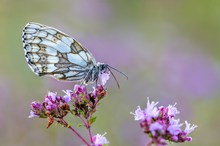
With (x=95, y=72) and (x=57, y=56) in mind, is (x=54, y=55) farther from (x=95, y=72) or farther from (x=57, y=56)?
(x=95, y=72)

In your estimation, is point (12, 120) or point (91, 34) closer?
point (12, 120)

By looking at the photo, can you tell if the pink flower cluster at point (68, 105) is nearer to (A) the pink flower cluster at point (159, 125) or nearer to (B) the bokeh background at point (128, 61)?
(A) the pink flower cluster at point (159, 125)

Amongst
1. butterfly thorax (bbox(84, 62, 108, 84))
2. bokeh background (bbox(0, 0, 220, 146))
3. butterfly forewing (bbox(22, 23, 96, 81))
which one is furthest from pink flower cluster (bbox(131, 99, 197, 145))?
bokeh background (bbox(0, 0, 220, 146))

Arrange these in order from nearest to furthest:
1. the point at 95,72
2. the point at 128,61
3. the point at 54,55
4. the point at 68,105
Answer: the point at 68,105 < the point at 95,72 < the point at 54,55 < the point at 128,61

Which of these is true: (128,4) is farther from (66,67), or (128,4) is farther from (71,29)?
(66,67)

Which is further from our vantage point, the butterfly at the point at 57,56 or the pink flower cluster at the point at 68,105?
the butterfly at the point at 57,56

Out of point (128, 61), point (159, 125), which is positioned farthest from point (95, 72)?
point (128, 61)

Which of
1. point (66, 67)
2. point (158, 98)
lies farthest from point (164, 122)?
point (158, 98)

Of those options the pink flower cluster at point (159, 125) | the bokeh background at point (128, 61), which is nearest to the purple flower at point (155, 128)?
the pink flower cluster at point (159, 125)
